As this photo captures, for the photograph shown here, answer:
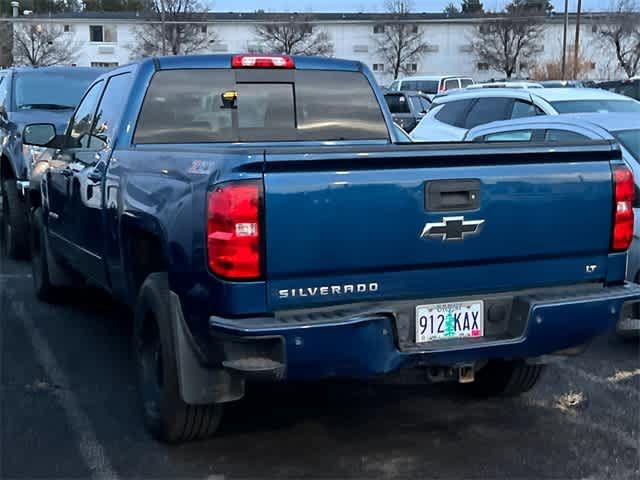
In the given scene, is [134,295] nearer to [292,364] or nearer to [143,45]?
[292,364]

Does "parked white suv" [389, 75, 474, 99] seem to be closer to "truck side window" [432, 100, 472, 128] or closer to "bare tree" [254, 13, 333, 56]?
"truck side window" [432, 100, 472, 128]

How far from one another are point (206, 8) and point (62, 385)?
68.7 m

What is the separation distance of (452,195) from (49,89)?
799 cm

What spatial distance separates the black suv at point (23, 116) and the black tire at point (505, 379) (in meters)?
Result: 5.20

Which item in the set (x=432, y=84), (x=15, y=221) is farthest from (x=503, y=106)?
(x=432, y=84)

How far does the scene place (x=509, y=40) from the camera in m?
69.6

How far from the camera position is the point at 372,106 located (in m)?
6.18

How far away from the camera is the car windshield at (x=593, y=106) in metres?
11.0

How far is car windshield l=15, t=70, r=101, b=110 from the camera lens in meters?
10.6

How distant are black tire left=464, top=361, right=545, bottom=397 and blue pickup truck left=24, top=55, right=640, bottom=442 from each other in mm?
746

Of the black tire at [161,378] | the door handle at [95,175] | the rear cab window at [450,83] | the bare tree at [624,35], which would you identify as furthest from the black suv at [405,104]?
the bare tree at [624,35]

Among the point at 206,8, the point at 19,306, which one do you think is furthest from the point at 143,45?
the point at 19,306

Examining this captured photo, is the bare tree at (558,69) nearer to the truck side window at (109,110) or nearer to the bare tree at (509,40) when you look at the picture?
the bare tree at (509,40)

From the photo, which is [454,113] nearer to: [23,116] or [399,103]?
[23,116]
